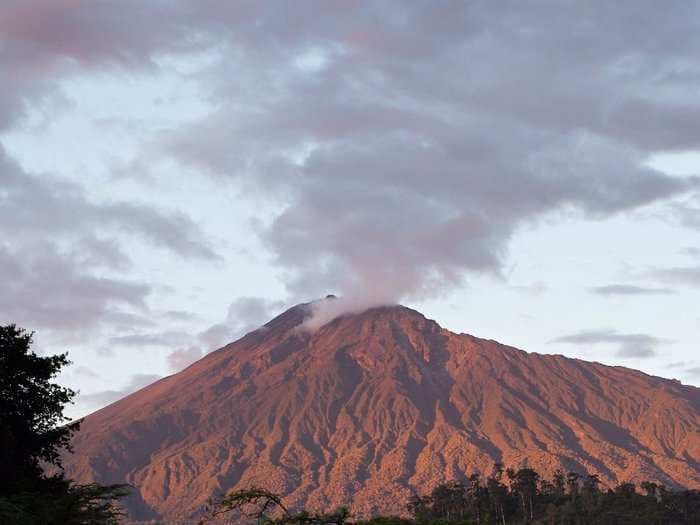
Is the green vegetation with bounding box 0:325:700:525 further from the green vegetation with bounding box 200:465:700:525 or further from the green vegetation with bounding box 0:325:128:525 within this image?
the green vegetation with bounding box 200:465:700:525

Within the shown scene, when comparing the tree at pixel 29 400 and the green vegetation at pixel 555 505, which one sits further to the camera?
the green vegetation at pixel 555 505

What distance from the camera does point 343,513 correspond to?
13344 mm

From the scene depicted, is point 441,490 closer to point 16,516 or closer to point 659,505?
point 659,505

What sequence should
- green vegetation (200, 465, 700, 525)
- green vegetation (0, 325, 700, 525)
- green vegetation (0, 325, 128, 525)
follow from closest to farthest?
green vegetation (0, 325, 700, 525) → green vegetation (0, 325, 128, 525) → green vegetation (200, 465, 700, 525)

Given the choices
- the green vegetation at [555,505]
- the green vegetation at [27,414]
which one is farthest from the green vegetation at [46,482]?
the green vegetation at [555,505]

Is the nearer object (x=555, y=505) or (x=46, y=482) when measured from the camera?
(x=46, y=482)

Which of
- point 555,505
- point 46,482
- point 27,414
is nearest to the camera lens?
point 46,482

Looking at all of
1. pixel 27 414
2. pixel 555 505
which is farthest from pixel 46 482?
pixel 555 505

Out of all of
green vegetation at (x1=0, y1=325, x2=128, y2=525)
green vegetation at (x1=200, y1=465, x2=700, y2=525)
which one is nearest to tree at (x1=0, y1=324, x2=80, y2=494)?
green vegetation at (x1=0, y1=325, x2=128, y2=525)

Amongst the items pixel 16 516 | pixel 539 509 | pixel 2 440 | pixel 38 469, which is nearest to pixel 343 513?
pixel 16 516

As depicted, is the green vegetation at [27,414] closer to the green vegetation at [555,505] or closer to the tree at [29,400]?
the tree at [29,400]

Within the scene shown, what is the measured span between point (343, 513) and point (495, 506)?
461 ft

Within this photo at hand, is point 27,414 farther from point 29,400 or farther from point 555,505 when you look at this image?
point 555,505

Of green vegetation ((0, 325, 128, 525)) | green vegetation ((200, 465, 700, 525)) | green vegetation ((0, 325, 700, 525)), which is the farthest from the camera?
green vegetation ((200, 465, 700, 525))
